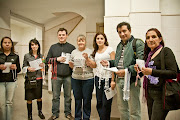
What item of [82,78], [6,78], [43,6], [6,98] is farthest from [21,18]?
[82,78]

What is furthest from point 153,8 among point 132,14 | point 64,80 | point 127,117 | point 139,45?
point 64,80

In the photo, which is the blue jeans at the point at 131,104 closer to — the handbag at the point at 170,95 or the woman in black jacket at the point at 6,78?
the handbag at the point at 170,95

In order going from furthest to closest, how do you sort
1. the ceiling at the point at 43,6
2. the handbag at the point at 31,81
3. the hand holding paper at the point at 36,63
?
the ceiling at the point at 43,6 → the handbag at the point at 31,81 → the hand holding paper at the point at 36,63

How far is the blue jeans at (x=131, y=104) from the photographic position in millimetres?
1719

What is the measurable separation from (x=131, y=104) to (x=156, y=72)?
60cm

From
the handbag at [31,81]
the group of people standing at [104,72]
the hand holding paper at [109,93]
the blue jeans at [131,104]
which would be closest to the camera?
the group of people standing at [104,72]

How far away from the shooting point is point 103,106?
80.1 inches

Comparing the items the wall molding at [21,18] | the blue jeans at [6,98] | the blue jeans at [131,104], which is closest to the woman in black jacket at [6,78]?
the blue jeans at [6,98]

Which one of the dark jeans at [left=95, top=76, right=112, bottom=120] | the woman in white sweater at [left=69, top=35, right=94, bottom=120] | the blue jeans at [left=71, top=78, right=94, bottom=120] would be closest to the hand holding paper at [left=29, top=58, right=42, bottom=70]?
the woman in white sweater at [left=69, top=35, right=94, bottom=120]

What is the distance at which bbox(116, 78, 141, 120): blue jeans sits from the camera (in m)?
1.72

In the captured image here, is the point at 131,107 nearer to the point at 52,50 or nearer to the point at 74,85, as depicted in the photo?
the point at 74,85

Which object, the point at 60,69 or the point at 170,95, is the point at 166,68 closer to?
the point at 170,95

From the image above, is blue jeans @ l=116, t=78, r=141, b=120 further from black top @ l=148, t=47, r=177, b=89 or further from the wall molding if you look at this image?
the wall molding

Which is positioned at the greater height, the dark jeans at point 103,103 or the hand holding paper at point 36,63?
the hand holding paper at point 36,63
